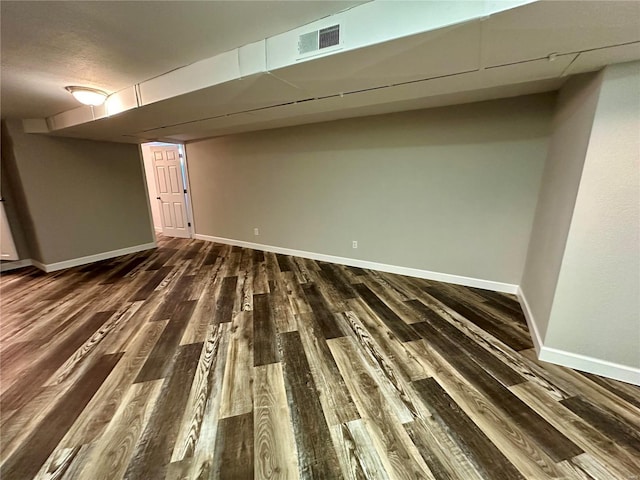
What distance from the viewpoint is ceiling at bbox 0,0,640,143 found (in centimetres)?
137

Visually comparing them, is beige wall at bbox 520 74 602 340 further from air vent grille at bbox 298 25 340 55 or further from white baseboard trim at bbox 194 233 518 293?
air vent grille at bbox 298 25 340 55

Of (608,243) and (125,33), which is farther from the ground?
(125,33)

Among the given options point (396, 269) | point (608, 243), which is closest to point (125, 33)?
point (608, 243)

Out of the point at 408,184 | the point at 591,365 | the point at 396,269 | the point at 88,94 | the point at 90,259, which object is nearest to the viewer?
the point at 591,365

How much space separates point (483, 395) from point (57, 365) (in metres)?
3.14

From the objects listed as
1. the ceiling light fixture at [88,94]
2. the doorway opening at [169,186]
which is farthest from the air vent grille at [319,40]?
the doorway opening at [169,186]

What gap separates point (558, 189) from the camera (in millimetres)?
2260

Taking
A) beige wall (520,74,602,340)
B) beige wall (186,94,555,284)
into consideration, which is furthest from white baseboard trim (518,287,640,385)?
beige wall (186,94,555,284)

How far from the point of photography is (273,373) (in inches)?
77.0

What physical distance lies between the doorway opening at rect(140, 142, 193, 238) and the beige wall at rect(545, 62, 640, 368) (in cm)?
652

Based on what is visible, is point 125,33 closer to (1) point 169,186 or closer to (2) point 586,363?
(2) point 586,363

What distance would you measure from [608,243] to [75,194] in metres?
6.75

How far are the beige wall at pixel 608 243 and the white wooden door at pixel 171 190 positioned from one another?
21.7ft

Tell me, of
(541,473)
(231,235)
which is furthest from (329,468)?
(231,235)
